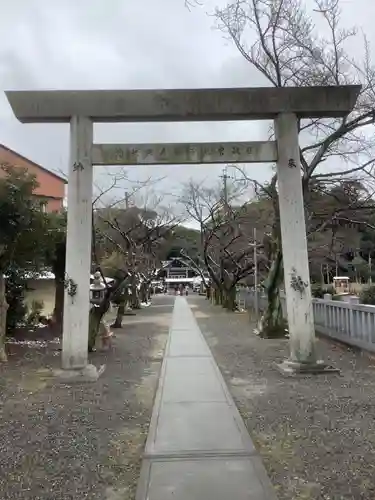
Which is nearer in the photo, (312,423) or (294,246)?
(312,423)

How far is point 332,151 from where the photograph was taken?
13.5m

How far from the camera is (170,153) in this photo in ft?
29.9

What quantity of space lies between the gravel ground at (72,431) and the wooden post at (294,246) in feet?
8.95

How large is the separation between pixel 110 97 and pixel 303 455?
22.0ft

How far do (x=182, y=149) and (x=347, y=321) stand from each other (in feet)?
20.3

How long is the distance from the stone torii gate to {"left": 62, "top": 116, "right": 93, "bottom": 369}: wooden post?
2 centimetres

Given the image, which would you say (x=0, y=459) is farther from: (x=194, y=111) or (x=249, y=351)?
(x=249, y=351)

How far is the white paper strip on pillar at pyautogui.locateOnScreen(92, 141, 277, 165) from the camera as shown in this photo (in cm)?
909

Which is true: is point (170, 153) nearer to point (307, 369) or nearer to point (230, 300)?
point (307, 369)

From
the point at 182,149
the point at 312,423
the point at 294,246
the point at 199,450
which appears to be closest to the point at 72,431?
the point at 199,450

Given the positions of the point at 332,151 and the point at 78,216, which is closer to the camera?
the point at 78,216

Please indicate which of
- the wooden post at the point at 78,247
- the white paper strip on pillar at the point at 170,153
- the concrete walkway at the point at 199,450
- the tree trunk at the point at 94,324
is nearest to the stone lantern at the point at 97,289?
the tree trunk at the point at 94,324

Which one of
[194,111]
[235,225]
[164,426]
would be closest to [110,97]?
[194,111]

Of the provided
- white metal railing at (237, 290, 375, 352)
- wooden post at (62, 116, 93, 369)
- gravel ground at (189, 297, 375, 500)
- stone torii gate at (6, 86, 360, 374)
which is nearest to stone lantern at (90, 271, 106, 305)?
gravel ground at (189, 297, 375, 500)
